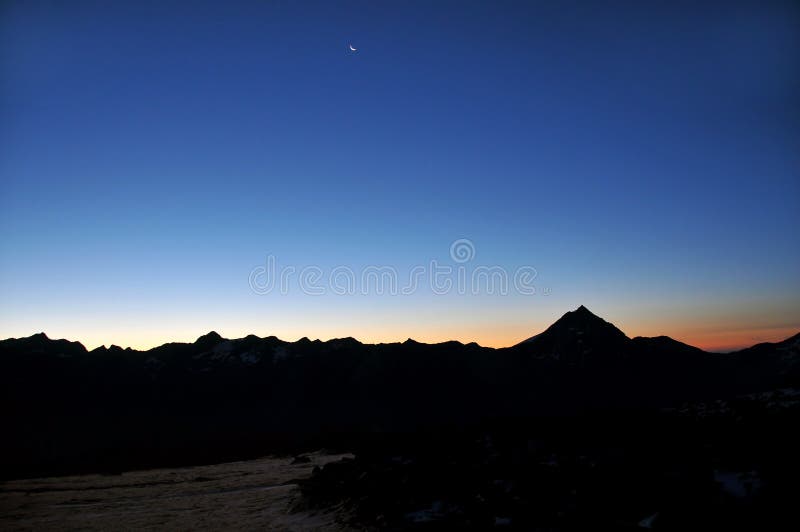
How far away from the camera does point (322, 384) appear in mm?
71312

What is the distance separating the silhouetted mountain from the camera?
58219 mm

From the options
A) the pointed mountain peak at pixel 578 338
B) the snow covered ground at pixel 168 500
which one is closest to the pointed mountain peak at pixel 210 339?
the snow covered ground at pixel 168 500

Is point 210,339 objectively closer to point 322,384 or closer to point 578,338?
point 322,384

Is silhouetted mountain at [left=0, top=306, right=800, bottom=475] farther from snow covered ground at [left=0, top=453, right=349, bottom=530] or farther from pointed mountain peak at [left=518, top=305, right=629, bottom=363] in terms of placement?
snow covered ground at [left=0, top=453, right=349, bottom=530]

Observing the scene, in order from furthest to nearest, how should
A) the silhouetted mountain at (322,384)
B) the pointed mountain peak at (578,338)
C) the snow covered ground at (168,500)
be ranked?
1. the pointed mountain peak at (578,338)
2. the silhouetted mountain at (322,384)
3. the snow covered ground at (168,500)

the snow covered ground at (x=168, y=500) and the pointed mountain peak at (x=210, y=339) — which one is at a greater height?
the pointed mountain peak at (x=210, y=339)

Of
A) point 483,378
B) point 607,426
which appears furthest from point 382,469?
point 483,378

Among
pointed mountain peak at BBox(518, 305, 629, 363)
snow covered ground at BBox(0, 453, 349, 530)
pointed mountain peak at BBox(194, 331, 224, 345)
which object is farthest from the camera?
pointed mountain peak at BBox(194, 331, 224, 345)

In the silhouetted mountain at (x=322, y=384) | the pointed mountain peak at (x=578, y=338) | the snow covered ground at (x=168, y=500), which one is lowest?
the snow covered ground at (x=168, y=500)

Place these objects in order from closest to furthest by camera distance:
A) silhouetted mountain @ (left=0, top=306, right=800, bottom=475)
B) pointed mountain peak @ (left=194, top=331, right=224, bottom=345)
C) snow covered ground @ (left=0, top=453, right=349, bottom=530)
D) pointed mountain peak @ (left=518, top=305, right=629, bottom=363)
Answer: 1. snow covered ground @ (left=0, top=453, right=349, bottom=530)
2. silhouetted mountain @ (left=0, top=306, right=800, bottom=475)
3. pointed mountain peak @ (left=518, top=305, right=629, bottom=363)
4. pointed mountain peak @ (left=194, top=331, right=224, bottom=345)

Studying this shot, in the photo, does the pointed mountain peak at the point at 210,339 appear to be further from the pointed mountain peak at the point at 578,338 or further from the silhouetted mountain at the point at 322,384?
the pointed mountain peak at the point at 578,338

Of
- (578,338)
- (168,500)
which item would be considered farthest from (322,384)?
(168,500)

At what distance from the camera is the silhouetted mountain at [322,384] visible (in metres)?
58.2

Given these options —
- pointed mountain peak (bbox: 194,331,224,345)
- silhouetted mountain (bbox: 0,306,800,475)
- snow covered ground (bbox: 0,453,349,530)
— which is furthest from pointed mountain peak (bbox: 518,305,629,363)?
pointed mountain peak (bbox: 194,331,224,345)
